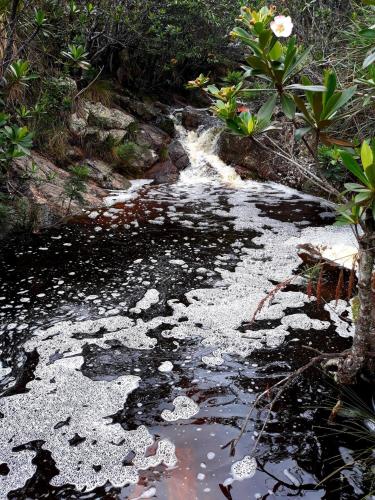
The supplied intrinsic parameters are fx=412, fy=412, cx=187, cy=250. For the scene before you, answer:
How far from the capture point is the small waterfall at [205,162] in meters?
8.52

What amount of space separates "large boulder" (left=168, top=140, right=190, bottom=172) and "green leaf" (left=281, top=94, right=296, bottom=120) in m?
7.12

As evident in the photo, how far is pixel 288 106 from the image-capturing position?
5.82 feet

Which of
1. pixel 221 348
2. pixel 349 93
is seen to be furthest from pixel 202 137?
pixel 349 93

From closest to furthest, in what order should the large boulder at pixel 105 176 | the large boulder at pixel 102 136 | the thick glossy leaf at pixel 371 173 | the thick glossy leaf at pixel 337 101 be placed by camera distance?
the thick glossy leaf at pixel 371 173, the thick glossy leaf at pixel 337 101, the large boulder at pixel 105 176, the large boulder at pixel 102 136

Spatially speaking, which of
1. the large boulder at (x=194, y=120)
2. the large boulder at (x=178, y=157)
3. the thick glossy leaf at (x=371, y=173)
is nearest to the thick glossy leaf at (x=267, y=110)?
the thick glossy leaf at (x=371, y=173)

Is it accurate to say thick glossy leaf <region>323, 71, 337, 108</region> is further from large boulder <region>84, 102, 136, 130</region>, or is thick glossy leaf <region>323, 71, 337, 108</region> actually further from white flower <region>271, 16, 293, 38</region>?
large boulder <region>84, 102, 136, 130</region>

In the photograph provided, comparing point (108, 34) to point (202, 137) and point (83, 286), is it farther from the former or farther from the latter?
point (83, 286)

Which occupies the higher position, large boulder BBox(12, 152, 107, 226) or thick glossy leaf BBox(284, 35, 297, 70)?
thick glossy leaf BBox(284, 35, 297, 70)

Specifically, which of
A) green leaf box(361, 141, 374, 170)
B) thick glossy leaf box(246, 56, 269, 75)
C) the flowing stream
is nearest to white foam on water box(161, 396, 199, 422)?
the flowing stream

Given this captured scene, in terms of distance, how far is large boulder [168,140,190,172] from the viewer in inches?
349

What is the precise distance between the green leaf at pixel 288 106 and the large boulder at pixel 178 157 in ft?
23.4

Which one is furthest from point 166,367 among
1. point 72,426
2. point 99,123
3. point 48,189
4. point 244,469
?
point 99,123

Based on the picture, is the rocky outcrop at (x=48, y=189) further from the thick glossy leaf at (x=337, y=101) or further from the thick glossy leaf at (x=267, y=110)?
the thick glossy leaf at (x=337, y=101)

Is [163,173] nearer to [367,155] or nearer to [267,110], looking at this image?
[267,110]
